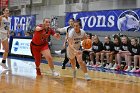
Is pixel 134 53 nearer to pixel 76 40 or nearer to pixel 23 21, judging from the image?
pixel 76 40

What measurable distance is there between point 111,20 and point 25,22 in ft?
27.7

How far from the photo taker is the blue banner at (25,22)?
20906 mm

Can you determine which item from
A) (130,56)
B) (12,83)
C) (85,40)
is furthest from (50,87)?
(130,56)

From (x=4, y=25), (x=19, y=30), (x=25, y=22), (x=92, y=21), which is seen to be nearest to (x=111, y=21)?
(x=92, y=21)

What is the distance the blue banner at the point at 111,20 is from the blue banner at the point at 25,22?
4.87 meters

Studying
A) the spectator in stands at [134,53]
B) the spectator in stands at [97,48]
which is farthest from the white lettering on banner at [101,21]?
the spectator in stands at [134,53]

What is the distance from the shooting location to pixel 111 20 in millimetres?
14492

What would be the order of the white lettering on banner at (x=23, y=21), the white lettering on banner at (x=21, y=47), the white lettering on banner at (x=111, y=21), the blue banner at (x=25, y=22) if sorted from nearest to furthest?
1. the white lettering on banner at (x=111, y=21)
2. the white lettering on banner at (x=21, y=47)
3. the blue banner at (x=25, y=22)
4. the white lettering on banner at (x=23, y=21)

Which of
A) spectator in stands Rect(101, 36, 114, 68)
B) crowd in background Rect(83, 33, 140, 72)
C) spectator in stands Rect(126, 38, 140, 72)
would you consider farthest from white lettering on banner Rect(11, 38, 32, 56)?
spectator in stands Rect(126, 38, 140, 72)

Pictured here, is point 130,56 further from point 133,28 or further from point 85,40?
point 85,40

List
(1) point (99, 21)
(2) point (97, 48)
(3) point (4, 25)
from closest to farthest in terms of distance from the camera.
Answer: (3) point (4, 25)
(2) point (97, 48)
(1) point (99, 21)

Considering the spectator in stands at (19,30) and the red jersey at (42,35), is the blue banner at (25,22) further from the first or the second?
the red jersey at (42,35)

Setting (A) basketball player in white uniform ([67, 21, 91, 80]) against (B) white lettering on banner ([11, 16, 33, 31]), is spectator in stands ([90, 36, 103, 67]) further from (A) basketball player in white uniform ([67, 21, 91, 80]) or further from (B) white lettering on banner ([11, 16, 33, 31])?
(B) white lettering on banner ([11, 16, 33, 31])

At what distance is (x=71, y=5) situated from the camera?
21.2 m
